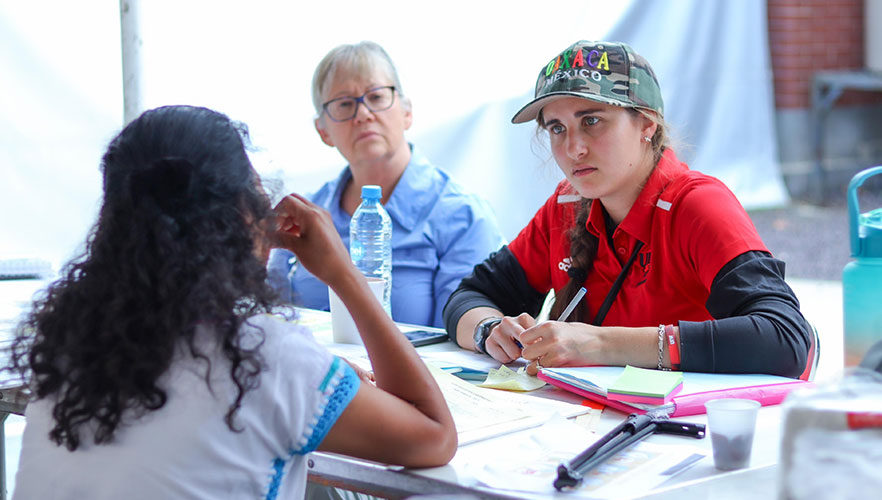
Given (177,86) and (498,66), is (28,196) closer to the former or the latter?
(177,86)

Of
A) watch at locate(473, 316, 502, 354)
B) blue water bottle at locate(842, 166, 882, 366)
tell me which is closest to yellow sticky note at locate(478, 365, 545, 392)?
watch at locate(473, 316, 502, 354)

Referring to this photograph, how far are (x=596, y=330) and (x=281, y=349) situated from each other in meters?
0.68

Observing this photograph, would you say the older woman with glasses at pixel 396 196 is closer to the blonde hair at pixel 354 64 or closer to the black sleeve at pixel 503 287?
the blonde hair at pixel 354 64

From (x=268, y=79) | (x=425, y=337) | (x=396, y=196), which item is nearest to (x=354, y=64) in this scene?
(x=396, y=196)

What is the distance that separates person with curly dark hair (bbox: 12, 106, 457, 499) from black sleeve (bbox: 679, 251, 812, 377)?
0.60m

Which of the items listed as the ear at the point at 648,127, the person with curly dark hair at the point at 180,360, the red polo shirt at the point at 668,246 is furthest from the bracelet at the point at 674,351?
the person with curly dark hair at the point at 180,360

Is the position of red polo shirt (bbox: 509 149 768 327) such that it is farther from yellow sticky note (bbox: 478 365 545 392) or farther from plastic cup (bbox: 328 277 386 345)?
plastic cup (bbox: 328 277 386 345)

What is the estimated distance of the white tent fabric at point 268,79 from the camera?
2926 mm

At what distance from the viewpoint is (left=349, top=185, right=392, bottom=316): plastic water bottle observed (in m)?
2.37

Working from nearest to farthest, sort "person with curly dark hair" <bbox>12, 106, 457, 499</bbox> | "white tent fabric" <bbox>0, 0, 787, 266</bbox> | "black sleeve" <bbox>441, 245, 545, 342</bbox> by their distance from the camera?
"person with curly dark hair" <bbox>12, 106, 457, 499</bbox> → "black sleeve" <bbox>441, 245, 545, 342</bbox> → "white tent fabric" <bbox>0, 0, 787, 266</bbox>

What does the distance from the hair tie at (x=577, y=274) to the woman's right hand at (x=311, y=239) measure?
28.1 inches

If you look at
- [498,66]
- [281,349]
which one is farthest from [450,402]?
[498,66]

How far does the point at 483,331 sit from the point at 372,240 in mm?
764

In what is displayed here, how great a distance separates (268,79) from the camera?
10.6ft
